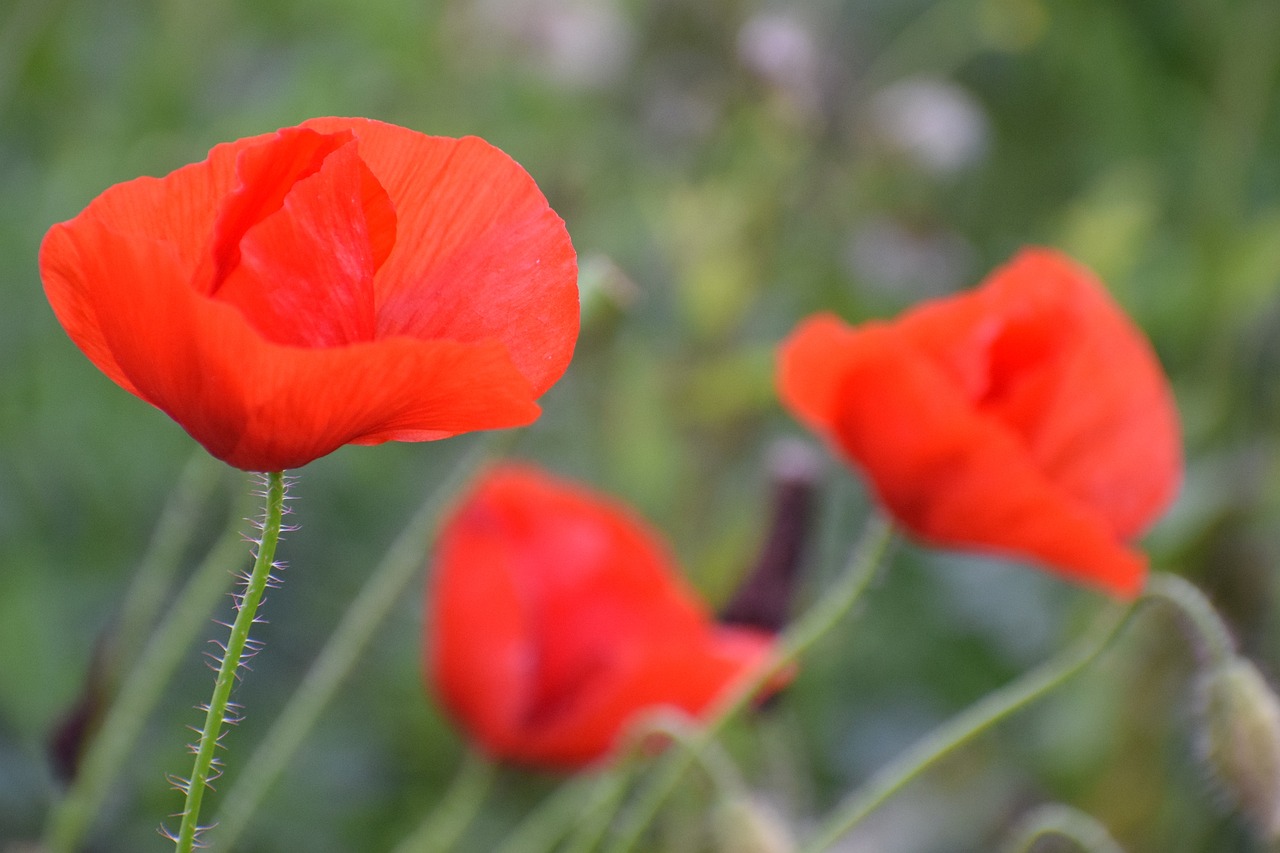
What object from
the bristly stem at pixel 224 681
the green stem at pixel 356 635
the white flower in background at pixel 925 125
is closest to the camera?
the bristly stem at pixel 224 681

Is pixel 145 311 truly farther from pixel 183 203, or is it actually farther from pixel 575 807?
pixel 575 807

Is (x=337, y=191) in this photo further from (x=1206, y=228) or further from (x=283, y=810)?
(x=1206, y=228)

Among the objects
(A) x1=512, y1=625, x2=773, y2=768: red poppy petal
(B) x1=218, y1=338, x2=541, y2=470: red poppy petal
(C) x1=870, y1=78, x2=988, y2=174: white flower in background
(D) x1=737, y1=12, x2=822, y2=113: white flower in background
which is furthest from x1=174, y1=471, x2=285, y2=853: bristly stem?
(C) x1=870, y1=78, x2=988, y2=174: white flower in background

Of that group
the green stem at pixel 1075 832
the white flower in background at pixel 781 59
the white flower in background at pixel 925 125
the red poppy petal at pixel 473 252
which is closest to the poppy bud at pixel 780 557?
the green stem at pixel 1075 832

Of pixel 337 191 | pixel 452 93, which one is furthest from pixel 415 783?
pixel 452 93

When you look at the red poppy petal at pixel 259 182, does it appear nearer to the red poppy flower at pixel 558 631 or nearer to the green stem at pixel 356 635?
the green stem at pixel 356 635
